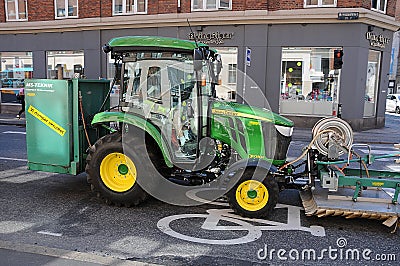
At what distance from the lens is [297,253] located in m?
4.44

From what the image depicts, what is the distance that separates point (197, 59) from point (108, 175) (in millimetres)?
2329

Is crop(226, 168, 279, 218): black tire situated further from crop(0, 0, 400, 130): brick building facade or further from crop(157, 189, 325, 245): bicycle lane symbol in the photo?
crop(0, 0, 400, 130): brick building facade

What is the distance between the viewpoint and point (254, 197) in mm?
5375

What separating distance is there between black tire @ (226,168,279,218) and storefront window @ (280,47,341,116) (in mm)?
12269

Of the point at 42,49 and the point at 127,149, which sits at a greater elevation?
the point at 42,49

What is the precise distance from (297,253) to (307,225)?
0.89 metres

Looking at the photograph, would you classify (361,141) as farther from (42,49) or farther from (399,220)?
(42,49)

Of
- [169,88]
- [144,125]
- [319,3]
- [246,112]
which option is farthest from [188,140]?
[319,3]

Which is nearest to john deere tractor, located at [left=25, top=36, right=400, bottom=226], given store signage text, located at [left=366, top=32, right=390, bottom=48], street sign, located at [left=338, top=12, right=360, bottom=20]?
street sign, located at [left=338, top=12, right=360, bottom=20]

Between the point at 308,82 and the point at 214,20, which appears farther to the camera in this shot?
the point at 308,82

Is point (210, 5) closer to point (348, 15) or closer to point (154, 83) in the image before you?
point (348, 15)

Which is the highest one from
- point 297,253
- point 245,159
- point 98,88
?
point 98,88

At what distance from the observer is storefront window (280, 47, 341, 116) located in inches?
651

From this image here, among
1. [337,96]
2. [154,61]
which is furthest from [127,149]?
[337,96]
